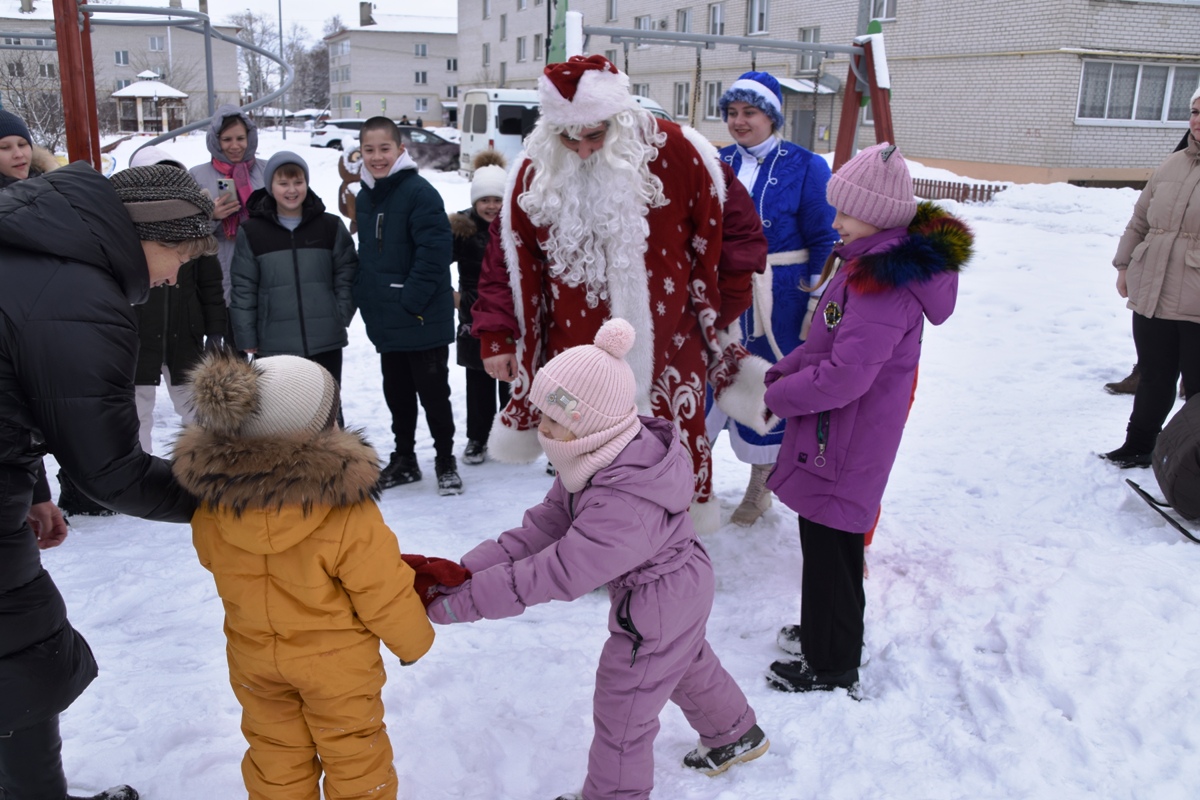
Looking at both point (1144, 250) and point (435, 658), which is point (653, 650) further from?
point (1144, 250)

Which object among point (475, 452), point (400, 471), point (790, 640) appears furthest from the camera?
point (475, 452)

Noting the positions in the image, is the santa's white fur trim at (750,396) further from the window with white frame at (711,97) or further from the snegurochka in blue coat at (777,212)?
the window with white frame at (711,97)

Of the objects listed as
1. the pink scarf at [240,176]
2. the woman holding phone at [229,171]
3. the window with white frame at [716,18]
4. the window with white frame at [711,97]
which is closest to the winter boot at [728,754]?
the woman holding phone at [229,171]

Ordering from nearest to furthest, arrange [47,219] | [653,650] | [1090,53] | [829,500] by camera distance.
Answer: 1. [47,219]
2. [653,650]
3. [829,500]
4. [1090,53]

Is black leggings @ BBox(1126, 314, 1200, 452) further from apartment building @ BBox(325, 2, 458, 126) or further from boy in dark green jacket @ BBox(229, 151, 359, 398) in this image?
apartment building @ BBox(325, 2, 458, 126)

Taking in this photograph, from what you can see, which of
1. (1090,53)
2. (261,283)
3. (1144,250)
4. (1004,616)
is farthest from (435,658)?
(1090,53)

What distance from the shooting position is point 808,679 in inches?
117

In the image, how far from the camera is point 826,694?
2938mm

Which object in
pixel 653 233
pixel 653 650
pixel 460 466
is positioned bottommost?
pixel 460 466

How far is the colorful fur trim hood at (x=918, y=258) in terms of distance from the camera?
261 cm

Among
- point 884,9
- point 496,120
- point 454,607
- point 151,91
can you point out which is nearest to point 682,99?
point 884,9

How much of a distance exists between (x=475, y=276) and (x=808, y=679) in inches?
121

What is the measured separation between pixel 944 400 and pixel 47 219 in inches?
223

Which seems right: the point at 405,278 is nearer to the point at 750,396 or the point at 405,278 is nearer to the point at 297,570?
the point at 750,396
